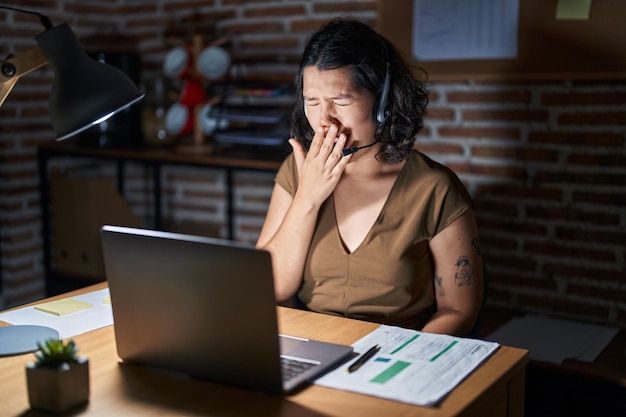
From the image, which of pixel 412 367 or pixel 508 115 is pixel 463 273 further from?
Answer: pixel 508 115

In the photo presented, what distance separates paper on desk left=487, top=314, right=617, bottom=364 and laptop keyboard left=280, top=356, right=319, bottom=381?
112cm

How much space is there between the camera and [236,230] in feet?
11.1

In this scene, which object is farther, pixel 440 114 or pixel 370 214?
pixel 440 114

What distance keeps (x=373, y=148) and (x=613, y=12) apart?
104cm

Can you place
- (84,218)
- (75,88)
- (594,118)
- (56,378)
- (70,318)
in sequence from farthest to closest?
1. (84,218)
2. (594,118)
3. (70,318)
4. (75,88)
5. (56,378)

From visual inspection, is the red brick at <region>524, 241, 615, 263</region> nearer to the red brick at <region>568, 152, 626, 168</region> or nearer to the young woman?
the red brick at <region>568, 152, 626, 168</region>

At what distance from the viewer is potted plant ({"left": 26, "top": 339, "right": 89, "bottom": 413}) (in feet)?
3.56

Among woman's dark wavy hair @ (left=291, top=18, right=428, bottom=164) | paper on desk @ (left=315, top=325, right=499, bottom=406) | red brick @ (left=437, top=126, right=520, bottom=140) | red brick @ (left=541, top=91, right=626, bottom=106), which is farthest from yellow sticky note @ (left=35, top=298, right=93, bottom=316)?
red brick @ (left=541, top=91, right=626, bottom=106)

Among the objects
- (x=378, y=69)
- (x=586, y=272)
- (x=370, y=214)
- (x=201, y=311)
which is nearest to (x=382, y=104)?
(x=378, y=69)

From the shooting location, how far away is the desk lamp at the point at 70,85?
1.33 m

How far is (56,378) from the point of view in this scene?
3.54ft

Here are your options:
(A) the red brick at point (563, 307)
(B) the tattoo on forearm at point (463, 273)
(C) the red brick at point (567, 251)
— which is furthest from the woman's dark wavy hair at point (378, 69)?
(A) the red brick at point (563, 307)

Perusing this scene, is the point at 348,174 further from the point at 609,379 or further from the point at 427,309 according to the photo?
the point at 609,379

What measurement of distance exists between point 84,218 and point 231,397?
6.98 ft
